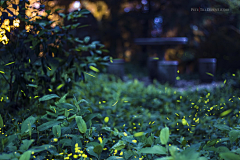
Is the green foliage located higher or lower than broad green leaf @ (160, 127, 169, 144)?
higher

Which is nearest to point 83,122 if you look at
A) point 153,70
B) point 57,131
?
point 57,131

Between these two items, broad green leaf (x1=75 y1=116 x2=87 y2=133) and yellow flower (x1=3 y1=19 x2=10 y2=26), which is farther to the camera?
yellow flower (x1=3 y1=19 x2=10 y2=26)

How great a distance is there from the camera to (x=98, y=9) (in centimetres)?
1032

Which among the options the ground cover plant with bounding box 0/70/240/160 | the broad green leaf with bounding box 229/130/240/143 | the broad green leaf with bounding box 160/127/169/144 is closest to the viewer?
the broad green leaf with bounding box 160/127/169/144

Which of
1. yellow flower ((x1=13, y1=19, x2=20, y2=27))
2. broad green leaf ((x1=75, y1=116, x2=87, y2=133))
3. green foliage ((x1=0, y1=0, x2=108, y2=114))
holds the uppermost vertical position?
yellow flower ((x1=13, y1=19, x2=20, y2=27))

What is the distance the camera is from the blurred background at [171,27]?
8008 millimetres

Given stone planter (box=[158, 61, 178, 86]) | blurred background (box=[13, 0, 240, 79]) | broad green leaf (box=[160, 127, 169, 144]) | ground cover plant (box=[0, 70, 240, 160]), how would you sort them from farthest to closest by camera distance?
blurred background (box=[13, 0, 240, 79]) < stone planter (box=[158, 61, 178, 86]) < ground cover plant (box=[0, 70, 240, 160]) < broad green leaf (box=[160, 127, 169, 144])

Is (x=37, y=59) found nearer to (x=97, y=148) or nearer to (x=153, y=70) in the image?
(x=97, y=148)

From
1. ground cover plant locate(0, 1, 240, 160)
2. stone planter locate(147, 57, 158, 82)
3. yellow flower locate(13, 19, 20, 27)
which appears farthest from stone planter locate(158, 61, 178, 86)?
yellow flower locate(13, 19, 20, 27)

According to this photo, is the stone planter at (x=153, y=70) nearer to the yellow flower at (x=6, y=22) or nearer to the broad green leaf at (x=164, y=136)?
the yellow flower at (x=6, y=22)

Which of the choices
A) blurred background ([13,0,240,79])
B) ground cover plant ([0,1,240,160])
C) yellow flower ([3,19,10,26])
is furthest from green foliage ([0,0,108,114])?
blurred background ([13,0,240,79])

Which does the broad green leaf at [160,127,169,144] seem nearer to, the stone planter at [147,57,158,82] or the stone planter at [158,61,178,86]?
the stone planter at [158,61,178,86]

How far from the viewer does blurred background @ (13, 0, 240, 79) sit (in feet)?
26.3

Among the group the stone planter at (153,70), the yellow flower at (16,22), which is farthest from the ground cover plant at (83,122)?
the stone planter at (153,70)
